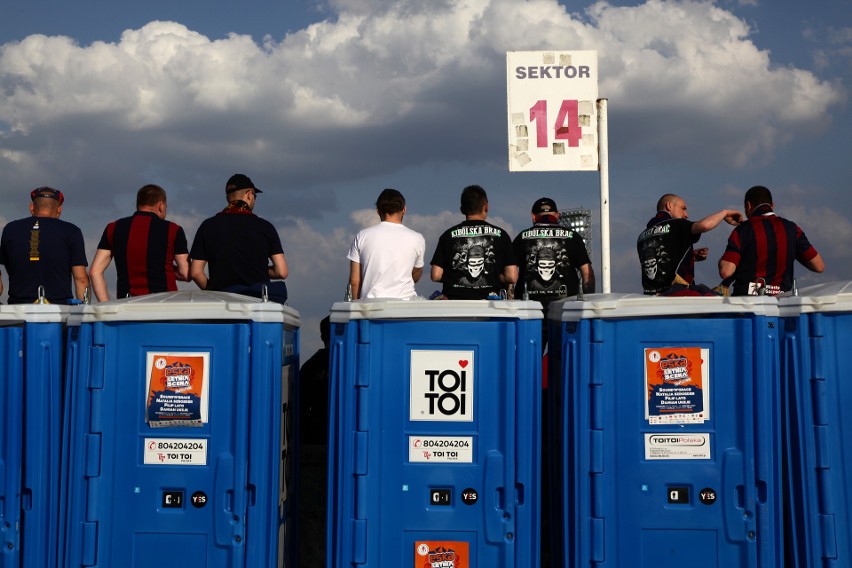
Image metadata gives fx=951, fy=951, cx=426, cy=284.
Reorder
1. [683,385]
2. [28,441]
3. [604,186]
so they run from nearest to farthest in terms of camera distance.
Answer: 1. [683,385]
2. [28,441]
3. [604,186]

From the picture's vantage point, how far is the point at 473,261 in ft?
20.0

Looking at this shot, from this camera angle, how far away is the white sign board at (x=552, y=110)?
8.82 meters

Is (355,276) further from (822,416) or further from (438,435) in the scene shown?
(822,416)

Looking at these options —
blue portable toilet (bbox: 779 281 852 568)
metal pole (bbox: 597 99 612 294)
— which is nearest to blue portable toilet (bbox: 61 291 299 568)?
blue portable toilet (bbox: 779 281 852 568)

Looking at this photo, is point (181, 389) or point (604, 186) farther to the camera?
point (604, 186)

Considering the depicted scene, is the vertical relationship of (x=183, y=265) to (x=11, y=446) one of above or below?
above

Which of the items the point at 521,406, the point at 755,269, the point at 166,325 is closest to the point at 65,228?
the point at 166,325

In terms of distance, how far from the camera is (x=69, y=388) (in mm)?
4977

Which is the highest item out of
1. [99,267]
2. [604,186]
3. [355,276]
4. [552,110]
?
[552,110]

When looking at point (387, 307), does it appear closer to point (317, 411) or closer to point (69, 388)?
point (69, 388)

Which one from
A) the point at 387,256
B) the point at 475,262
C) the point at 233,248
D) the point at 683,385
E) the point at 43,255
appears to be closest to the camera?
the point at 683,385

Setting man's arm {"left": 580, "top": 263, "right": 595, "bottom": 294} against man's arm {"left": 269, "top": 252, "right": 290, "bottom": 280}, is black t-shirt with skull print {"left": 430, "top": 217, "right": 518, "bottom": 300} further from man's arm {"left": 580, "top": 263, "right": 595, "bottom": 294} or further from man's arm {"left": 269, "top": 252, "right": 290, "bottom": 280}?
man's arm {"left": 269, "top": 252, "right": 290, "bottom": 280}

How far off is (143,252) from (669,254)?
11.7 feet

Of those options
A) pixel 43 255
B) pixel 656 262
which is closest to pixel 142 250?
pixel 43 255
